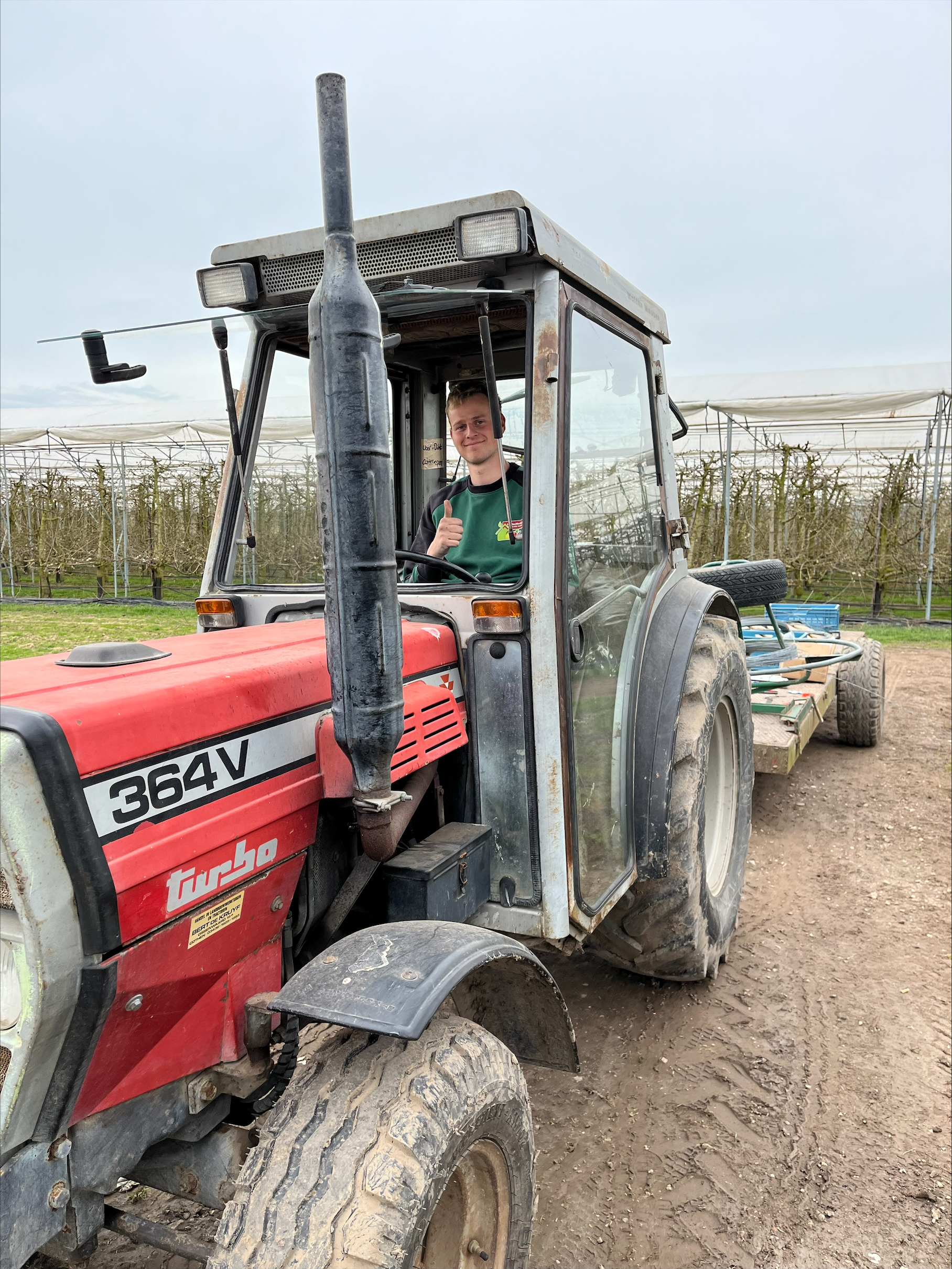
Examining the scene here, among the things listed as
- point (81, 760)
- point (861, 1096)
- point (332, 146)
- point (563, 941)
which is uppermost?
point (332, 146)

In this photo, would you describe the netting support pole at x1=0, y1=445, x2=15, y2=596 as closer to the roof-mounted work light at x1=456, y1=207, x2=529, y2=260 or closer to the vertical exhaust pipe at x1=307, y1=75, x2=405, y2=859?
the roof-mounted work light at x1=456, y1=207, x2=529, y2=260

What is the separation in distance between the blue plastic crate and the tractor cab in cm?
561

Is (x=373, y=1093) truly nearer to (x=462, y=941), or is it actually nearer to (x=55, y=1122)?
(x=462, y=941)

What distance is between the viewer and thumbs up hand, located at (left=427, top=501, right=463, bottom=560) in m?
2.57

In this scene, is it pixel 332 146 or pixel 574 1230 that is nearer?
pixel 332 146

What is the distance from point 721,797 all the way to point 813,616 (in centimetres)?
509

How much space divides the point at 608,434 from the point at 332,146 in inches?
56.1

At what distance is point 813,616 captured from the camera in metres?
8.20

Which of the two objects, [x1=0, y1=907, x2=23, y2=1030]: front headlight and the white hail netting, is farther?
the white hail netting

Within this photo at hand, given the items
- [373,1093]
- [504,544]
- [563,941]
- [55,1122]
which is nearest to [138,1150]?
[55,1122]

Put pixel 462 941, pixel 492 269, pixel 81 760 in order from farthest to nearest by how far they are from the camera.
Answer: pixel 492 269
pixel 462 941
pixel 81 760

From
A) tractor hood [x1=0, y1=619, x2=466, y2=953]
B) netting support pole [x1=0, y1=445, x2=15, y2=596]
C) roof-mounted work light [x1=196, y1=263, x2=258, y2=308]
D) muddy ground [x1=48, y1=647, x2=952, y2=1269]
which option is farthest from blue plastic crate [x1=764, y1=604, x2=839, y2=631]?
netting support pole [x1=0, y1=445, x2=15, y2=596]

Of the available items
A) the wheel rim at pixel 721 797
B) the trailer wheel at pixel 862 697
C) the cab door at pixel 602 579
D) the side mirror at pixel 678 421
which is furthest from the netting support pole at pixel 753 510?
the cab door at pixel 602 579

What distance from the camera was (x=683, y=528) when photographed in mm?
3375
